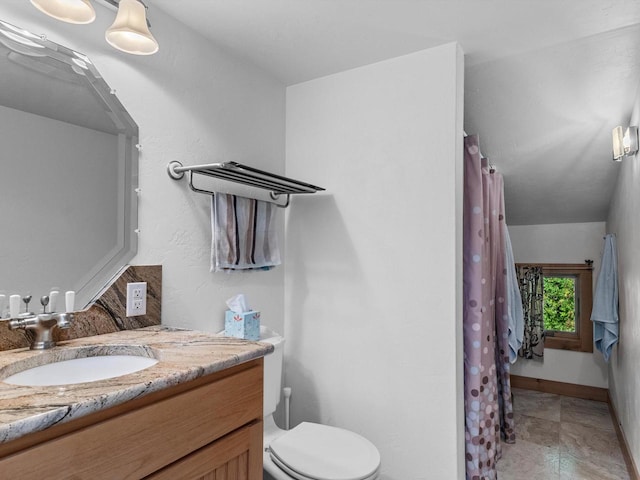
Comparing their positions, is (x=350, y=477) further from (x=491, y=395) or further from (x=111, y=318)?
(x=491, y=395)

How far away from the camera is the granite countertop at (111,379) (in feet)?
2.28

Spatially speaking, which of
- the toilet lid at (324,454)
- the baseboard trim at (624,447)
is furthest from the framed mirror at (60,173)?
the baseboard trim at (624,447)

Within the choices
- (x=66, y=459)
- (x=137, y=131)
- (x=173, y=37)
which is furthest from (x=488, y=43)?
(x=66, y=459)

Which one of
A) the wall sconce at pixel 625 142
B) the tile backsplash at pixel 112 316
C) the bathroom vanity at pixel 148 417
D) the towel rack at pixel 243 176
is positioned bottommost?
the bathroom vanity at pixel 148 417

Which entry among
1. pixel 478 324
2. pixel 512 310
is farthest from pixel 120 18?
pixel 512 310

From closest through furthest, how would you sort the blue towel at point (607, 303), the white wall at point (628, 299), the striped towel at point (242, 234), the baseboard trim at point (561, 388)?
1. the striped towel at point (242, 234)
2. the white wall at point (628, 299)
3. the blue towel at point (607, 303)
4. the baseboard trim at point (561, 388)

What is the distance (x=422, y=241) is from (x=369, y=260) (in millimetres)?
281

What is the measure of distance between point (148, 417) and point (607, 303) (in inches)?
128

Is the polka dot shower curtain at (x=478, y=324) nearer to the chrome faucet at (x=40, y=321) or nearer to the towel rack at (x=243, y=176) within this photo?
the towel rack at (x=243, y=176)

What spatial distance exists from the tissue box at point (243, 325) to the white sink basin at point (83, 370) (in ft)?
1.89

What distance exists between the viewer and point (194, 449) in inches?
37.4

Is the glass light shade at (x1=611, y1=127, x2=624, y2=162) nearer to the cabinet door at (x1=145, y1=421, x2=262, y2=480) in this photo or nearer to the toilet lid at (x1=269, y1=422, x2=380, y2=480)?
the toilet lid at (x1=269, y1=422, x2=380, y2=480)

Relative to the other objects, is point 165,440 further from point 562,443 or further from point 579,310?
point 579,310

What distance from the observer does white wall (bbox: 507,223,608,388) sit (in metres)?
3.49
